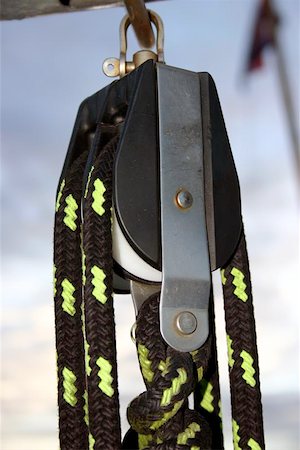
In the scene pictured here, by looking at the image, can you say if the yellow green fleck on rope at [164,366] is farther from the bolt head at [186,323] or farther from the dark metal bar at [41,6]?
the dark metal bar at [41,6]

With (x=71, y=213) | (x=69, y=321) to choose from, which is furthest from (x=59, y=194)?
(x=69, y=321)

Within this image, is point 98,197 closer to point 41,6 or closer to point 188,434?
point 188,434

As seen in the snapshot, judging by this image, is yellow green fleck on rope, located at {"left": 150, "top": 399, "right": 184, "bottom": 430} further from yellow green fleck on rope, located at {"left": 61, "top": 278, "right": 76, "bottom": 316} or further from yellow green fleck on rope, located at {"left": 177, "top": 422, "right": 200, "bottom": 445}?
yellow green fleck on rope, located at {"left": 61, "top": 278, "right": 76, "bottom": 316}

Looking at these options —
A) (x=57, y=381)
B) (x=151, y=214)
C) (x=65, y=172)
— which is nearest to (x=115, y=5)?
(x=65, y=172)

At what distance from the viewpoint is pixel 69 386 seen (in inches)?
32.3

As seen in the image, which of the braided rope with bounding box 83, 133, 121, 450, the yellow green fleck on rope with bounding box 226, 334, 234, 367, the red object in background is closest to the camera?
the braided rope with bounding box 83, 133, 121, 450

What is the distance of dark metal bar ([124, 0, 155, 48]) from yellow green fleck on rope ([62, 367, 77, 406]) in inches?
15.9

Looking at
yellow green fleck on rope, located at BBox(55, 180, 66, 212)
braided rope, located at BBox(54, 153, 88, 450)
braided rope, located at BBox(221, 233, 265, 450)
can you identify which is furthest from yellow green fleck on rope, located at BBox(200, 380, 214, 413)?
yellow green fleck on rope, located at BBox(55, 180, 66, 212)

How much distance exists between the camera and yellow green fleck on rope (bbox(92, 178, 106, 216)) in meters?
0.79

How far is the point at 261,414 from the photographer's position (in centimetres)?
83

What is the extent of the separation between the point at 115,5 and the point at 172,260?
477 millimetres

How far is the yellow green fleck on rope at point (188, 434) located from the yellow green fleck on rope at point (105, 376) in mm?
82

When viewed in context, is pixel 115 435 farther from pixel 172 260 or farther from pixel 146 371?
pixel 172 260

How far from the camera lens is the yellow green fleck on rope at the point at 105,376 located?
0.74 meters
